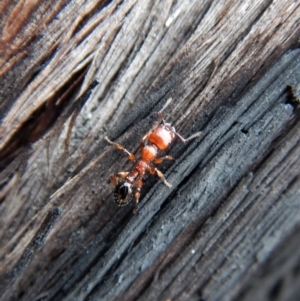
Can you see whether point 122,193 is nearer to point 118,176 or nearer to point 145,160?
point 118,176

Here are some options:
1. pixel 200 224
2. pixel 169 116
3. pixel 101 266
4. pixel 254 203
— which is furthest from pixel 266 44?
pixel 101 266

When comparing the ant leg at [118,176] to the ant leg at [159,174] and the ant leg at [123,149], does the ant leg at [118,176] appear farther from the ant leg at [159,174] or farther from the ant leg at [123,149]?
the ant leg at [159,174]

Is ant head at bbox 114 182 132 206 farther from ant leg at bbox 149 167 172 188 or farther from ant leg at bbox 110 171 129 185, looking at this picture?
ant leg at bbox 149 167 172 188

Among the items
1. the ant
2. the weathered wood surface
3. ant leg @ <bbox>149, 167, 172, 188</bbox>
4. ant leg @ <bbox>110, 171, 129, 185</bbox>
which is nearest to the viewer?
the weathered wood surface

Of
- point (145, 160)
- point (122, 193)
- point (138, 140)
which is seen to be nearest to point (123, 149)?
point (138, 140)

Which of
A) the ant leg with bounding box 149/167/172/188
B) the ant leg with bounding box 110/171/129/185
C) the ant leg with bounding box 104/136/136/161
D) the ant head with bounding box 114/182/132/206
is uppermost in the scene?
the ant leg with bounding box 149/167/172/188

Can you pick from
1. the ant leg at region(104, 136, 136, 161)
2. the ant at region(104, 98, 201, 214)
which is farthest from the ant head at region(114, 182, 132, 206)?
the ant leg at region(104, 136, 136, 161)

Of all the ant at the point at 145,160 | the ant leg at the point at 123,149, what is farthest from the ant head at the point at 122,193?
the ant leg at the point at 123,149
